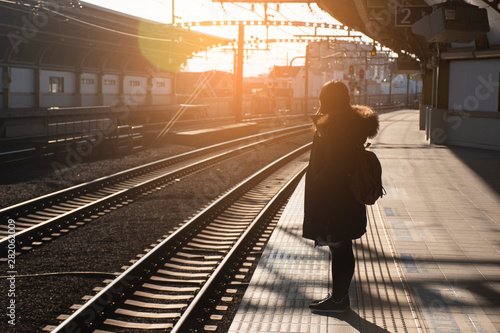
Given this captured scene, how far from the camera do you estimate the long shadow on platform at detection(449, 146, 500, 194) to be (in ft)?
44.8

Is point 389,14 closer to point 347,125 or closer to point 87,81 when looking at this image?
point 347,125

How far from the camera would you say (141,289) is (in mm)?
6527

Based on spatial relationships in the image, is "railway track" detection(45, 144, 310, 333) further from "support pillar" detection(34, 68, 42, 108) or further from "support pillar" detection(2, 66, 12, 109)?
"support pillar" detection(34, 68, 42, 108)

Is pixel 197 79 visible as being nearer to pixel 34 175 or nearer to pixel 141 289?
pixel 34 175

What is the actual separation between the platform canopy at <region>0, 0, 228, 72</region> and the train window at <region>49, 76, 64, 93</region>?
80cm

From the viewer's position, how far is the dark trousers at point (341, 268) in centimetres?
491

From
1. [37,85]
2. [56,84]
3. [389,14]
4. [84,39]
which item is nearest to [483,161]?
[389,14]

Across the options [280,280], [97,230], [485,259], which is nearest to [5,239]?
[97,230]

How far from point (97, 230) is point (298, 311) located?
4936 mm

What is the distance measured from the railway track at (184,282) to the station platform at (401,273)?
15.3 inches

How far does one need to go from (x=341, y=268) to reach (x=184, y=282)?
239 cm

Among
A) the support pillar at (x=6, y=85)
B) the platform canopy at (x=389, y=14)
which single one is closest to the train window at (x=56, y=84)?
the support pillar at (x=6, y=85)

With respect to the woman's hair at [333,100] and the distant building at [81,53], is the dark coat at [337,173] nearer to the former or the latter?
the woman's hair at [333,100]

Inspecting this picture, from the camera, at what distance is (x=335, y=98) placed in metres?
4.75
